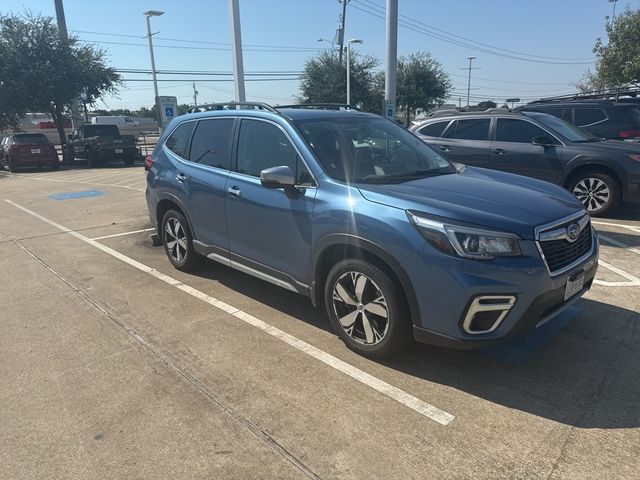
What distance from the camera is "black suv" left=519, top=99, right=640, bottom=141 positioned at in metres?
9.64

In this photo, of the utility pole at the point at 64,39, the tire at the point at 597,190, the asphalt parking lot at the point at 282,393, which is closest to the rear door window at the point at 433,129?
the tire at the point at 597,190

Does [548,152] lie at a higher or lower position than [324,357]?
higher

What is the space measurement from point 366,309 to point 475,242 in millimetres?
916

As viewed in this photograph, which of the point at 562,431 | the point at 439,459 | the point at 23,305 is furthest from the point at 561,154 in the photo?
the point at 23,305

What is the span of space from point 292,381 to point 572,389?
5.99 feet

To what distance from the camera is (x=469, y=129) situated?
857 centimetres

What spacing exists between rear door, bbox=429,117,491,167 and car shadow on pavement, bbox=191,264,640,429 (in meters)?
4.55

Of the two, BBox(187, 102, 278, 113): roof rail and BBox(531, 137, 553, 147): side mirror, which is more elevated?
BBox(187, 102, 278, 113): roof rail

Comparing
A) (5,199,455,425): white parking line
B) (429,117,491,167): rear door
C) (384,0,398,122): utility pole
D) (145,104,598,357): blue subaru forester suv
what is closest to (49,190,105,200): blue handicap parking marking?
(5,199,455,425): white parking line

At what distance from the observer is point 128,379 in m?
3.40

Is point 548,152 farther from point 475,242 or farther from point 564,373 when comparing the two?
point 475,242

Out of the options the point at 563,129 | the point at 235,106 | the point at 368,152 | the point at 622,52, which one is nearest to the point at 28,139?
the point at 235,106

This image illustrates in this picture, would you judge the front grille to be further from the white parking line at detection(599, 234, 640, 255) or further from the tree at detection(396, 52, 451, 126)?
the tree at detection(396, 52, 451, 126)

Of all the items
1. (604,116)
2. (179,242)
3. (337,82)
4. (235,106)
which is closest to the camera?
(235,106)
